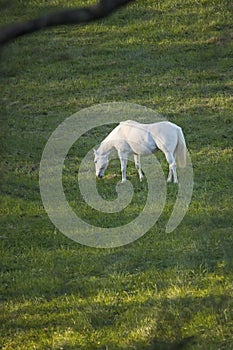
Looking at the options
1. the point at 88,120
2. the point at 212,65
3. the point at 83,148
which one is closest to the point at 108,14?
the point at 212,65

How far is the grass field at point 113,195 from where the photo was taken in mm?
5727

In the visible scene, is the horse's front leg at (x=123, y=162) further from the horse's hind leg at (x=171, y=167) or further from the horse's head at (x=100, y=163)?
the horse's hind leg at (x=171, y=167)

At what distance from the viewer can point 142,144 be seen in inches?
518

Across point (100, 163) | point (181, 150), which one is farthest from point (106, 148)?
point (181, 150)

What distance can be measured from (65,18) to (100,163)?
1061cm

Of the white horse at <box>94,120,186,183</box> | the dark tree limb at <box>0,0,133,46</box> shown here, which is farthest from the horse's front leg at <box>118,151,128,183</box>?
the dark tree limb at <box>0,0,133,46</box>

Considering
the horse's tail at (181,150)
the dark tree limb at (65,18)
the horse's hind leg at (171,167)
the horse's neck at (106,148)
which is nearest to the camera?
the dark tree limb at (65,18)

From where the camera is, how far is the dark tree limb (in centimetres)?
257

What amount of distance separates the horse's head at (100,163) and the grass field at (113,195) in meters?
0.15

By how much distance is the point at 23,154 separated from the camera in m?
14.6

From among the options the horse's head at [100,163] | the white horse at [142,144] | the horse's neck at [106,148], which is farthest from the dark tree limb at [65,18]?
the horse's neck at [106,148]

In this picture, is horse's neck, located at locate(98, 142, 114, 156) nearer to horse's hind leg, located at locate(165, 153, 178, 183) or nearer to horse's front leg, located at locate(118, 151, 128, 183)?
horse's front leg, located at locate(118, 151, 128, 183)

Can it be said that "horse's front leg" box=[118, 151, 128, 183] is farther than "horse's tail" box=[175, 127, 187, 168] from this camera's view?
Yes

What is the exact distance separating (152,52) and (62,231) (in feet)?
32.3
